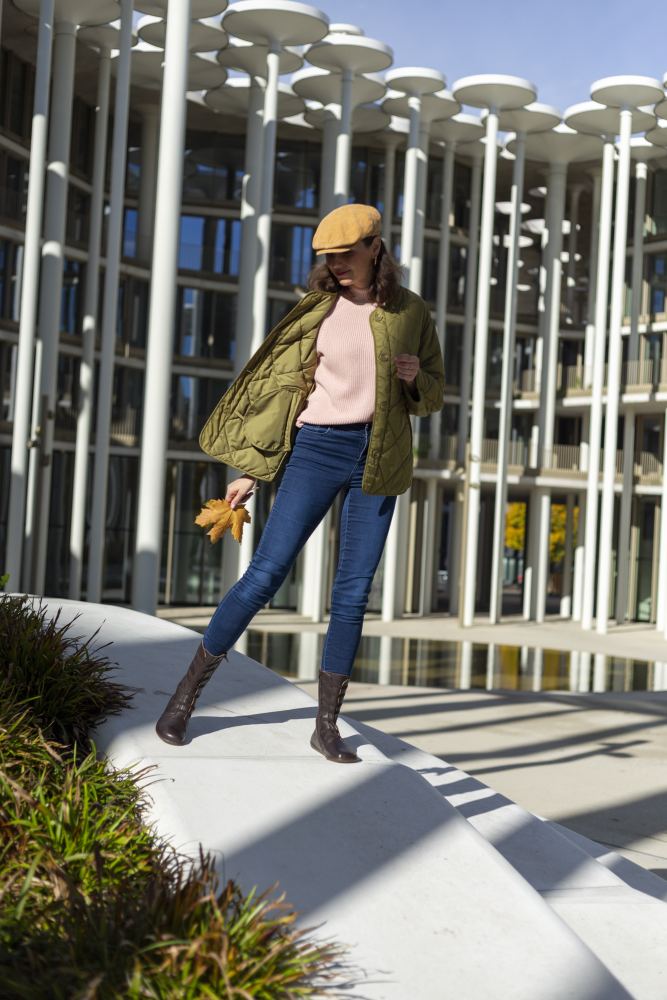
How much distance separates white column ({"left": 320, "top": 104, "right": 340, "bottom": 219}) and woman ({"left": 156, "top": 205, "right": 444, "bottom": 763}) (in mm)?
22430

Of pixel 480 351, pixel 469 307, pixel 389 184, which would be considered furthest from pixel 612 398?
pixel 389 184

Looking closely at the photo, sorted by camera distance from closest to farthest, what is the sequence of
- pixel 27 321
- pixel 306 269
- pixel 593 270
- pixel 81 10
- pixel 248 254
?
pixel 27 321
pixel 81 10
pixel 248 254
pixel 306 269
pixel 593 270

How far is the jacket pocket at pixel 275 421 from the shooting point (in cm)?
437

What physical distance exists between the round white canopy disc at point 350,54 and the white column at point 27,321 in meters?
6.68

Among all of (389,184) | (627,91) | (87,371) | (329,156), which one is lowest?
(87,371)

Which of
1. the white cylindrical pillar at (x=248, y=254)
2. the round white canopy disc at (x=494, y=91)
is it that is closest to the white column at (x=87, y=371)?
the white cylindrical pillar at (x=248, y=254)

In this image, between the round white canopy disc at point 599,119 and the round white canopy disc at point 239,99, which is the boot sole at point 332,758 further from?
the round white canopy disc at point 599,119

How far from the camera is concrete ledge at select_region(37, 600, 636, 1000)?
3.17 meters

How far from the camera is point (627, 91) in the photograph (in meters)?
26.7

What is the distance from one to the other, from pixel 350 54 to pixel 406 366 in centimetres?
2251

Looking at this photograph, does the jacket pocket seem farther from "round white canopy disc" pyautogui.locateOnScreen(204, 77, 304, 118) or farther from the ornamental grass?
"round white canopy disc" pyautogui.locateOnScreen(204, 77, 304, 118)

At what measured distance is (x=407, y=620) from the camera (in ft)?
93.5

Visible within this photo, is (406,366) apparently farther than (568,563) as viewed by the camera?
No

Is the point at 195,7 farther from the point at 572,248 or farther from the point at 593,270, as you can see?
the point at 572,248
